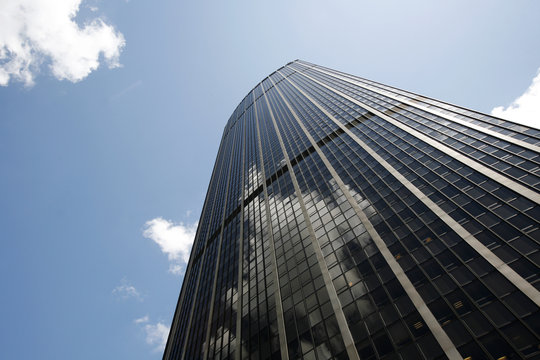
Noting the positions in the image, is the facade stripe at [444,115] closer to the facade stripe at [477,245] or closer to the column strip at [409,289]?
the facade stripe at [477,245]

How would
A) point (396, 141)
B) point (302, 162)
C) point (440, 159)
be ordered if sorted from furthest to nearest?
1. point (302, 162)
2. point (396, 141)
3. point (440, 159)

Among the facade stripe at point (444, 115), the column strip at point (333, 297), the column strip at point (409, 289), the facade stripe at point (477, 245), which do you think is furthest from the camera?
the facade stripe at point (444, 115)

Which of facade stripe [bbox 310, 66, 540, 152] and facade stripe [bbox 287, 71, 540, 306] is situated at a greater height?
facade stripe [bbox 310, 66, 540, 152]

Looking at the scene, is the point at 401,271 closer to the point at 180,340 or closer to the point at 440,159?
the point at 440,159

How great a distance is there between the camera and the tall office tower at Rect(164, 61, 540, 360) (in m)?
20.7

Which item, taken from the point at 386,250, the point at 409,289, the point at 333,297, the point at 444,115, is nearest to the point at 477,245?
the point at 409,289

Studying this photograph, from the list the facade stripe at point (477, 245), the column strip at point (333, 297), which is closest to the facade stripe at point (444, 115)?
the facade stripe at point (477, 245)

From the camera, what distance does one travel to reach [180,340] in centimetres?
5256

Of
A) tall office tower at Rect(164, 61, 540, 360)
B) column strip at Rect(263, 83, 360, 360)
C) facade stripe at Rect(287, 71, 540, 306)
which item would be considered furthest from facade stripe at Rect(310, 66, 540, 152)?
column strip at Rect(263, 83, 360, 360)

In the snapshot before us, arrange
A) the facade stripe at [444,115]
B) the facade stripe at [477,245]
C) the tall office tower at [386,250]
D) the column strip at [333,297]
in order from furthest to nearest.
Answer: the facade stripe at [444,115], the column strip at [333,297], the tall office tower at [386,250], the facade stripe at [477,245]

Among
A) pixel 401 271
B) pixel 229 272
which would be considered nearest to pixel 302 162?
pixel 229 272

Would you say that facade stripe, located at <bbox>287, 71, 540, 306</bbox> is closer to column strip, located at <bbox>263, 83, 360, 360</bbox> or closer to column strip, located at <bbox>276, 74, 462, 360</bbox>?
column strip, located at <bbox>276, 74, 462, 360</bbox>

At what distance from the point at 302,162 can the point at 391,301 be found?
37.7 m

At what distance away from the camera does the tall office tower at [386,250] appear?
2072 centimetres
